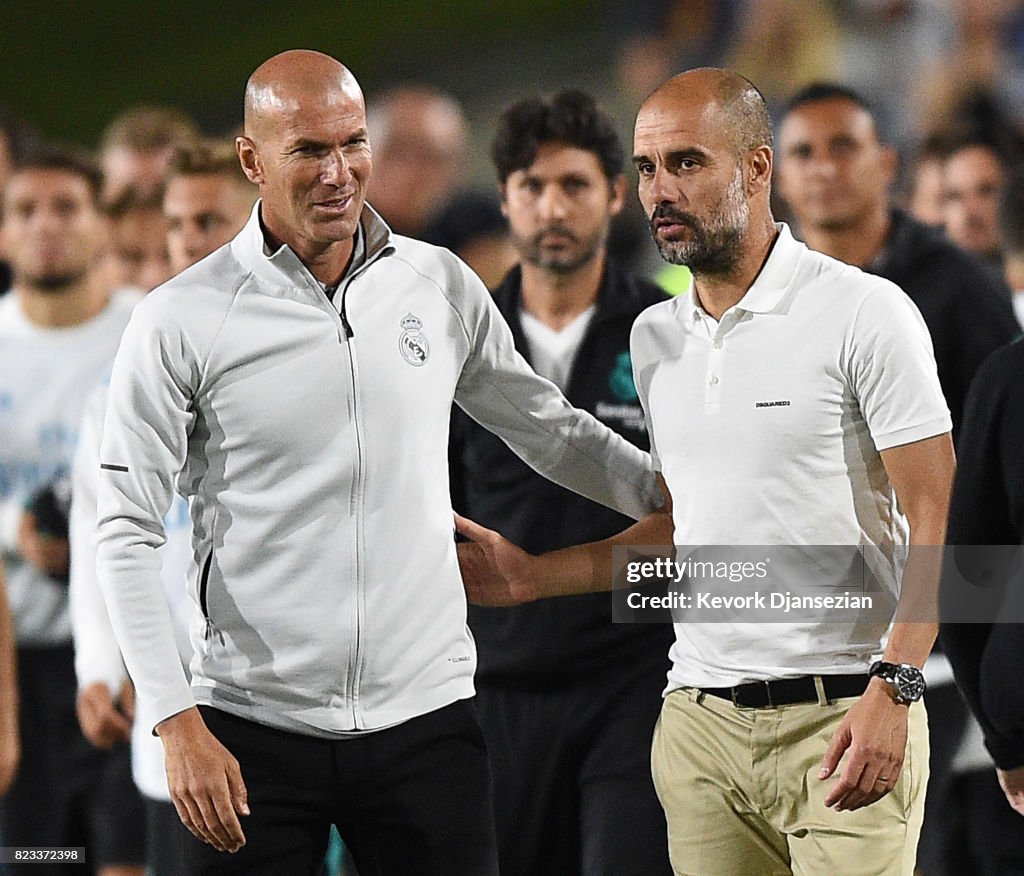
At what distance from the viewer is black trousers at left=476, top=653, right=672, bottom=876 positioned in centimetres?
365

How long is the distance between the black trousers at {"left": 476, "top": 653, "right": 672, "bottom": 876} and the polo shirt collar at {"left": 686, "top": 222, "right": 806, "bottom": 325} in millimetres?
1017

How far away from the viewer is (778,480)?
2.89 metres

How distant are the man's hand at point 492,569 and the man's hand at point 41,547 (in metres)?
1.91

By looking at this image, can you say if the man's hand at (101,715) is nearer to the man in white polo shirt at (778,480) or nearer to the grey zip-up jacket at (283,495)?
the grey zip-up jacket at (283,495)

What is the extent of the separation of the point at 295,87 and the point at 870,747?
135cm

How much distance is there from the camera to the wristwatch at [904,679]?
2.72 m

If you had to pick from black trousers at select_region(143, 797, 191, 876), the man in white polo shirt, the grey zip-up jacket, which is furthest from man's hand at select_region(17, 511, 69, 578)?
the man in white polo shirt

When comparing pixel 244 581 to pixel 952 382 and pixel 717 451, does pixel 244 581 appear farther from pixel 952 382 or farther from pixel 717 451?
pixel 952 382

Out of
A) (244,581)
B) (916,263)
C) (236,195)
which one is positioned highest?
(236,195)

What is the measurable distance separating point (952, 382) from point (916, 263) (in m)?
0.34

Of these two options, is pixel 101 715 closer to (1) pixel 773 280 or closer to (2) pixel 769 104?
(1) pixel 773 280

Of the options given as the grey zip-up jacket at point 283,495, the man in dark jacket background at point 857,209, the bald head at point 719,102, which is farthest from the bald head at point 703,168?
the man in dark jacket background at point 857,209

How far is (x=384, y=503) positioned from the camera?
9.30 ft

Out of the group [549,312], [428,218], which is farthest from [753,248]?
[428,218]
